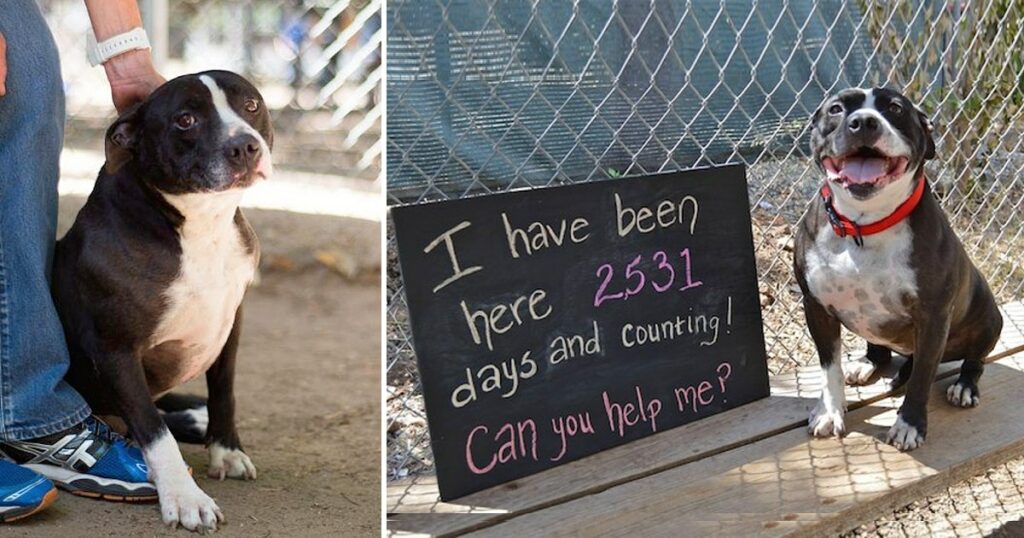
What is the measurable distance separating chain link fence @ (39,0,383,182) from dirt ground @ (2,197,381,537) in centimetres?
229

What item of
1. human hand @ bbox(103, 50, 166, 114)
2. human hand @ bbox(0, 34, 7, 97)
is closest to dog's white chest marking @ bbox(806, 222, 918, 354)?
human hand @ bbox(103, 50, 166, 114)

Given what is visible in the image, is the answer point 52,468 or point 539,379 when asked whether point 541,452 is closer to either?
point 539,379

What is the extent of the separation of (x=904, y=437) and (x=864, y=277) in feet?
1.47

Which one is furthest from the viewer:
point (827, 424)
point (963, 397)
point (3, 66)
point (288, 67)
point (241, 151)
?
point (288, 67)

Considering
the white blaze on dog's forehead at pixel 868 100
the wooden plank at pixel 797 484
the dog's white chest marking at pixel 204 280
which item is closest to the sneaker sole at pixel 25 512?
the dog's white chest marking at pixel 204 280

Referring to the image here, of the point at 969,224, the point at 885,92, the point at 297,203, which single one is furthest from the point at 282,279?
the point at 885,92

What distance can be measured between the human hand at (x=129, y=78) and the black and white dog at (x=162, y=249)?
18cm

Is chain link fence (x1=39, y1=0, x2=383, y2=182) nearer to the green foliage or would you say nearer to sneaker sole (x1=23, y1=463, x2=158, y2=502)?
the green foliage

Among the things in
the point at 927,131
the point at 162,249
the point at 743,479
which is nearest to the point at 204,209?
the point at 162,249

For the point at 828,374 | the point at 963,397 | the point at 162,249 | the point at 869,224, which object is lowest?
the point at 963,397

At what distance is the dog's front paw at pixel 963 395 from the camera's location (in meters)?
3.64

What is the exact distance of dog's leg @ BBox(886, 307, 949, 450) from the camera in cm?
327

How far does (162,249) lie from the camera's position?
2.96m

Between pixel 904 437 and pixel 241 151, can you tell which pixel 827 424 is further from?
pixel 241 151
